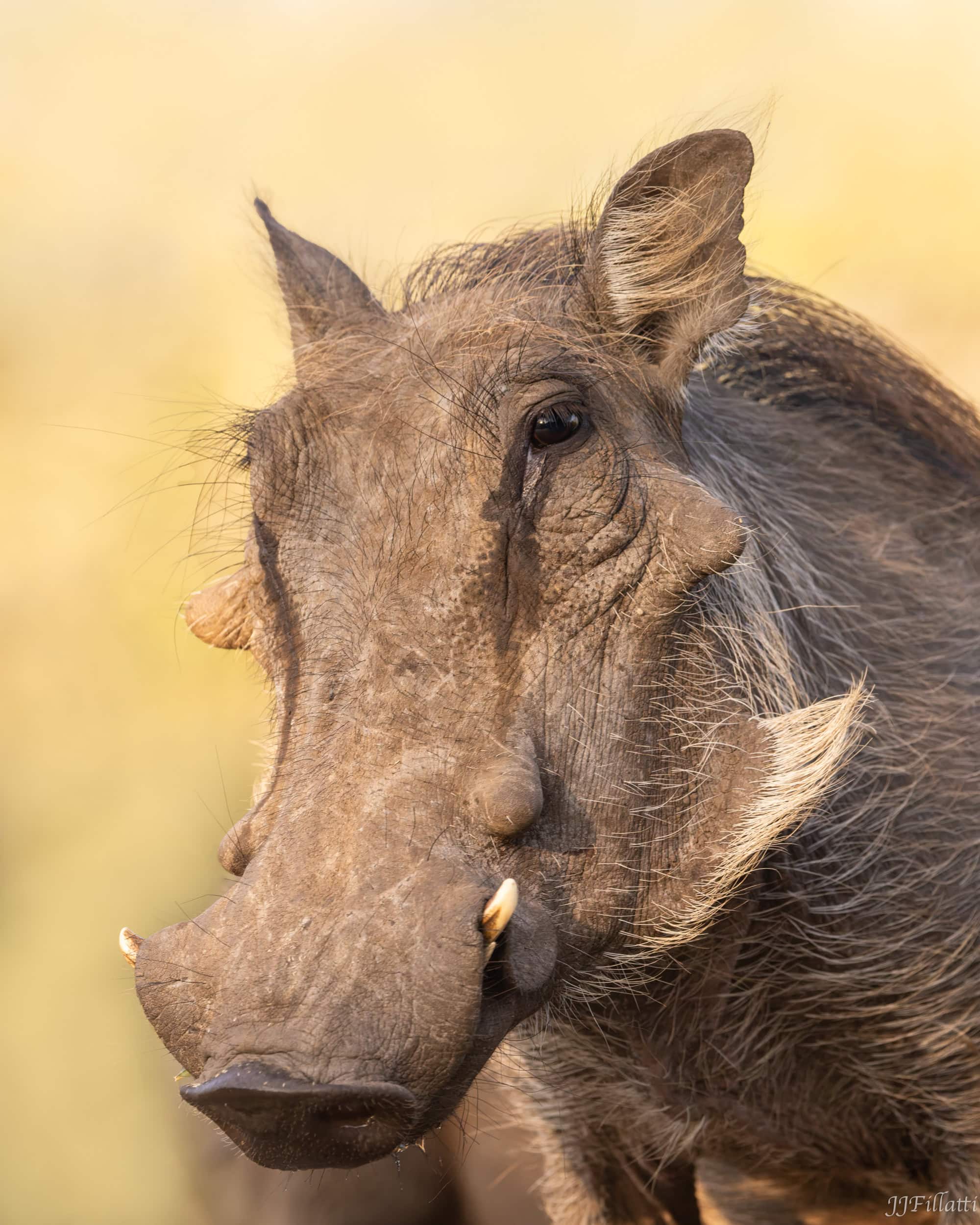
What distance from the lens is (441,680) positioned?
1.59 meters

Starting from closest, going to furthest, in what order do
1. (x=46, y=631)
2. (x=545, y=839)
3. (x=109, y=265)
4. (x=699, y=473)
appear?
1. (x=545, y=839)
2. (x=699, y=473)
3. (x=46, y=631)
4. (x=109, y=265)

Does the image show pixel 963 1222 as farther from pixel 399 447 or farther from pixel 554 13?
pixel 554 13

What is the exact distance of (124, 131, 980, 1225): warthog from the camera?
142cm

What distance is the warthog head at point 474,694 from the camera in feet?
4.52

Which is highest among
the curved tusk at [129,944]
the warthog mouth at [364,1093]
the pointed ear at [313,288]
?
the pointed ear at [313,288]

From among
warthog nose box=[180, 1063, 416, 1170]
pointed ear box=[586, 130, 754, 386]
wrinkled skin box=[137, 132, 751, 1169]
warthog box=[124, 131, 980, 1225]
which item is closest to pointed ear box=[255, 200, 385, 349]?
warthog box=[124, 131, 980, 1225]

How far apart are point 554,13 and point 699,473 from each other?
316 inches

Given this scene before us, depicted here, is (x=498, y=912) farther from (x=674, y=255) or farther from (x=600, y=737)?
(x=674, y=255)

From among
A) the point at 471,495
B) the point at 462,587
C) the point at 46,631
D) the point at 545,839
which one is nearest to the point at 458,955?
the point at 545,839

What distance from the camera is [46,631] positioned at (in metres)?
6.43

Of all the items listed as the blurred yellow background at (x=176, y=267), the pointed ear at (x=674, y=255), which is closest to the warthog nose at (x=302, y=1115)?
the pointed ear at (x=674, y=255)

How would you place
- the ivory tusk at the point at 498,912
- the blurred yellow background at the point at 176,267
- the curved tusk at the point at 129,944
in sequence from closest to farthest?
the ivory tusk at the point at 498,912
the curved tusk at the point at 129,944
the blurred yellow background at the point at 176,267

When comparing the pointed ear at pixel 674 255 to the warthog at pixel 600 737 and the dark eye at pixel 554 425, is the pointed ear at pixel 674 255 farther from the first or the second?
the dark eye at pixel 554 425

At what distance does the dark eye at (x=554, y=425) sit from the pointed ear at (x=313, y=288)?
1.94ft
